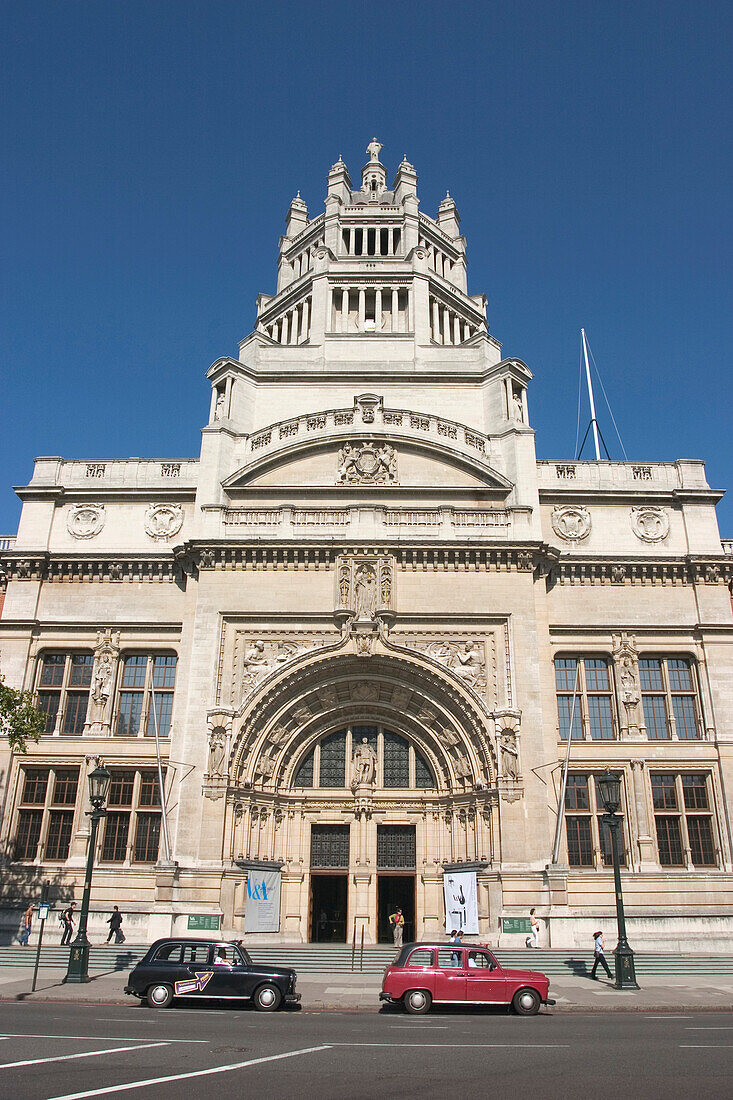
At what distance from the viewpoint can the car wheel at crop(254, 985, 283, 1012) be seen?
17.2m

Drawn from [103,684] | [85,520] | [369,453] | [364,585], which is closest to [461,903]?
[364,585]

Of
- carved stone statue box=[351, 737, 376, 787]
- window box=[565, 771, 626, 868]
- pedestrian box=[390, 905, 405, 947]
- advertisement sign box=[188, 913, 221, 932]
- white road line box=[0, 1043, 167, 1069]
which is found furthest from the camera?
carved stone statue box=[351, 737, 376, 787]

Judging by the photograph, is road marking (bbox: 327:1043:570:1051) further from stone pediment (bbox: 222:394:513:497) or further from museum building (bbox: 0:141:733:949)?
stone pediment (bbox: 222:394:513:497)

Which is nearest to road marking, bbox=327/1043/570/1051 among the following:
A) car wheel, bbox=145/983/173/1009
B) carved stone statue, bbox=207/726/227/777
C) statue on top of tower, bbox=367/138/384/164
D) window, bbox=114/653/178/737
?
car wheel, bbox=145/983/173/1009

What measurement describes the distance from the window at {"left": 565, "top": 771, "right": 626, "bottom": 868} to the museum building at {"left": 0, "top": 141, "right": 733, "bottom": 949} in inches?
3.3

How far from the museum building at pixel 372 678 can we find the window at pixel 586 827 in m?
0.08

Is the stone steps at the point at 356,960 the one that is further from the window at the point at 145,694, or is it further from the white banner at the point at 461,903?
the window at the point at 145,694

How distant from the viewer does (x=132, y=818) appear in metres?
30.2

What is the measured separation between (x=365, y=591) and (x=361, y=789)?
24.8 ft

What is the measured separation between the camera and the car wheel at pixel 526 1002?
56.0 feet

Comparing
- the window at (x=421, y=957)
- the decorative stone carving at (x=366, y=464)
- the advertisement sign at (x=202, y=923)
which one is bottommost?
the window at (x=421, y=957)

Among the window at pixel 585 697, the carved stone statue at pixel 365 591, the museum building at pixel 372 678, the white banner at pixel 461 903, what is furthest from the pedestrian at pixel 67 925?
the window at pixel 585 697

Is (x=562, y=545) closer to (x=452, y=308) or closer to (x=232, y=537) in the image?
(x=232, y=537)

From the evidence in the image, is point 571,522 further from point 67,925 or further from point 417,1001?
point 67,925
